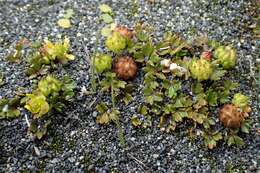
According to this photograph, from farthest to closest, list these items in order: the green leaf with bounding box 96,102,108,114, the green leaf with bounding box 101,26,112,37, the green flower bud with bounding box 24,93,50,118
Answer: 1. the green leaf with bounding box 101,26,112,37
2. the green leaf with bounding box 96,102,108,114
3. the green flower bud with bounding box 24,93,50,118

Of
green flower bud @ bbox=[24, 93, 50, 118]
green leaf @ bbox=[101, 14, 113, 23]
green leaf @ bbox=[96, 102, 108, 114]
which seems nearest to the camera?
green flower bud @ bbox=[24, 93, 50, 118]

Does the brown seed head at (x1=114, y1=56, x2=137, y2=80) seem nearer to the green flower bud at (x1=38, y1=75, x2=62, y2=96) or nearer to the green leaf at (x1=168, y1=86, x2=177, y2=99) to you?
the green leaf at (x1=168, y1=86, x2=177, y2=99)

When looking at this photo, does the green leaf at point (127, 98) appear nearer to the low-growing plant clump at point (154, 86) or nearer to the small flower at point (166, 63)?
the low-growing plant clump at point (154, 86)

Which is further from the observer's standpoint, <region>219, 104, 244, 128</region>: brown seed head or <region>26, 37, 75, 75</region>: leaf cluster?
<region>26, 37, 75, 75</region>: leaf cluster

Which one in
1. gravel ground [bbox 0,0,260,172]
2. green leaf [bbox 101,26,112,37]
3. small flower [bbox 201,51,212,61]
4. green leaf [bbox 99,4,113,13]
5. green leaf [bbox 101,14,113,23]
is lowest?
gravel ground [bbox 0,0,260,172]

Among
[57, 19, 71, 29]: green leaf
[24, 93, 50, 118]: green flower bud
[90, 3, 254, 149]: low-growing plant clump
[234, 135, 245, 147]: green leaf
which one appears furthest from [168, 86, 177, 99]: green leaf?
[57, 19, 71, 29]: green leaf

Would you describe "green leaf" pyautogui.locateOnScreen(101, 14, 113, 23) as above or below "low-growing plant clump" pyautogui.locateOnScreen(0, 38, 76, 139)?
above
